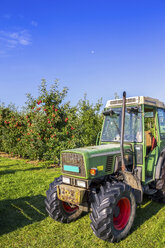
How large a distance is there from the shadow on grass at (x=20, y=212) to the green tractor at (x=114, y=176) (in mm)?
696

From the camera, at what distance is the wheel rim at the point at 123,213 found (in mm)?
3795

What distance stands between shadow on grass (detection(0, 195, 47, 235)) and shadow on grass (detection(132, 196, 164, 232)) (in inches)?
79.6

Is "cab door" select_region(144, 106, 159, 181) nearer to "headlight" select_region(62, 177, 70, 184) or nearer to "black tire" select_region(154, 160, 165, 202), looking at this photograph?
"black tire" select_region(154, 160, 165, 202)

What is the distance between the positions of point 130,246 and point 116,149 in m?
1.74

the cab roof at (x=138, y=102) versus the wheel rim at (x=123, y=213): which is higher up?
the cab roof at (x=138, y=102)

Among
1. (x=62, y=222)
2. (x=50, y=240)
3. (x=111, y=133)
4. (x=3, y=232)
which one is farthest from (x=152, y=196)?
(x=3, y=232)

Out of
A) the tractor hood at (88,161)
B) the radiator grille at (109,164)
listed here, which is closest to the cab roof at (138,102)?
the tractor hood at (88,161)

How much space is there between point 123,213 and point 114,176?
72 cm

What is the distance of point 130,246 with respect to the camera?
11.4 feet

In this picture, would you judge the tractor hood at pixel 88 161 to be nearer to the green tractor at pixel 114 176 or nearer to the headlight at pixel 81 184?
the green tractor at pixel 114 176

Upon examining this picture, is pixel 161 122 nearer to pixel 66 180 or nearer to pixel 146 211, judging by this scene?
pixel 146 211

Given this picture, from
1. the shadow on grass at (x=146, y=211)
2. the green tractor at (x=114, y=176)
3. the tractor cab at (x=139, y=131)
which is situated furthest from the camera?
the tractor cab at (x=139, y=131)

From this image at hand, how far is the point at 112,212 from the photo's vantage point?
3.43m

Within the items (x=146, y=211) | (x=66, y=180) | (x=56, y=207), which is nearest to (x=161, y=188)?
(x=146, y=211)
